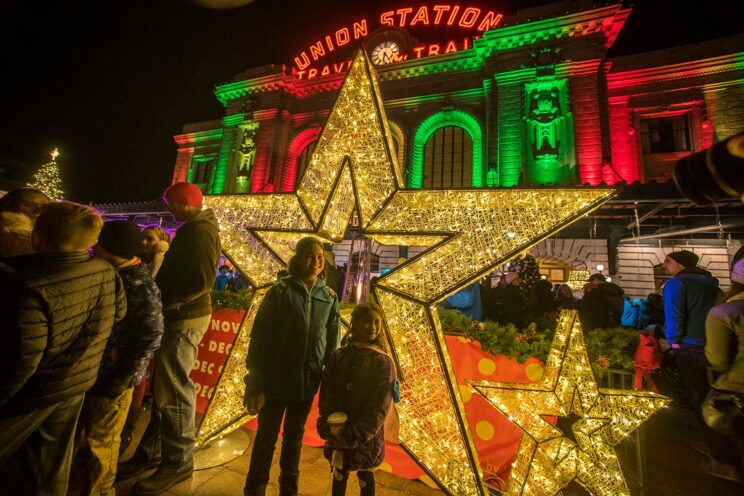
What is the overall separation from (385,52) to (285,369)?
2093 centimetres

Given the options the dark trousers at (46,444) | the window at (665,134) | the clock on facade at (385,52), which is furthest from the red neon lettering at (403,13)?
the dark trousers at (46,444)

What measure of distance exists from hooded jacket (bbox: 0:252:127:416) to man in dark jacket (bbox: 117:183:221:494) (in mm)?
A: 631

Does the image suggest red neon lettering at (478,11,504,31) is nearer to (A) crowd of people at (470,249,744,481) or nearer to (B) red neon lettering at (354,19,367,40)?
(B) red neon lettering at (354,19,367,40)

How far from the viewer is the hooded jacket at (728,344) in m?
2.20

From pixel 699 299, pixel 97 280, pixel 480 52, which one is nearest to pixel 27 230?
pixel 97 280

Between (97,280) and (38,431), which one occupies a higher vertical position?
(97,280)

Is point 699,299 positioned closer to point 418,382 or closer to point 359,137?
point 418,382

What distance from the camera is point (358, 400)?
2182 millimetres

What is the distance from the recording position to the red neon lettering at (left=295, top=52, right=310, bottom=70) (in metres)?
20.4

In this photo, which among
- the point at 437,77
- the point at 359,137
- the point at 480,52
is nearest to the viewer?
the point at 359,137

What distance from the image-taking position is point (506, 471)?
296cm

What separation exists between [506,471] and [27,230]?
4.47 m

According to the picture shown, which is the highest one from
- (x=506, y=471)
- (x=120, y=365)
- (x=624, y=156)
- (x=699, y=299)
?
(x=624, y=156)

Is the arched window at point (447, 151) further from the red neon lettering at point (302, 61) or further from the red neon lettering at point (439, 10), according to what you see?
the red neon lettering at point (302, 61)
